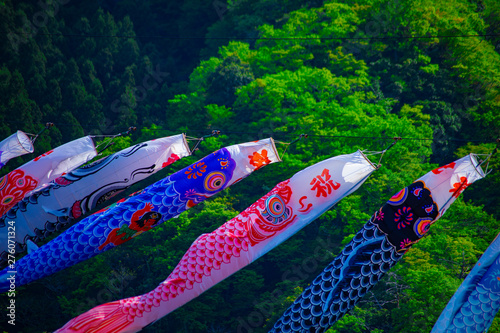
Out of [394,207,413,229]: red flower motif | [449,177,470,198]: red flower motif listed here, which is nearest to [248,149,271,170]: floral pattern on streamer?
[394,207,413,229]: red flower motif

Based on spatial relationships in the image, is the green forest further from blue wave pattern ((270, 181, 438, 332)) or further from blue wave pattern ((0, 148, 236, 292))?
blue wave pattern ((0, 148, 236, 292))

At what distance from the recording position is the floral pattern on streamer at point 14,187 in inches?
438

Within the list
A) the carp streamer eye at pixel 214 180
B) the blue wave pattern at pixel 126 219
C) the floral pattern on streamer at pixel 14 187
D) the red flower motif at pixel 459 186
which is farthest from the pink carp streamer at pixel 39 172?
the red flower motif at pixel 459 186

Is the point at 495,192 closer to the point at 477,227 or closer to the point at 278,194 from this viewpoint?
the point at 477,227

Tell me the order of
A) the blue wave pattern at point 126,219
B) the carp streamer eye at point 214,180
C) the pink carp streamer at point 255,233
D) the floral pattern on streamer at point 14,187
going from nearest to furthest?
the pink carp streamer at point 255,233
the blue wave pattern at point 126,219
the carp streamer eye at point 214,180
the floral pattern on streamer at point 14,187

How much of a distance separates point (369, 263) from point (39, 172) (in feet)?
24.6

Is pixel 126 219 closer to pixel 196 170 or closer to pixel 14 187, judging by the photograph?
pixel 196 170

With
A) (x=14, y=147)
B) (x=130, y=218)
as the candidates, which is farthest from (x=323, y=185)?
(x=14, y=147)

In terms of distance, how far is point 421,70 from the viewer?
26.0 meters

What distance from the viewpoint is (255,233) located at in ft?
31.0

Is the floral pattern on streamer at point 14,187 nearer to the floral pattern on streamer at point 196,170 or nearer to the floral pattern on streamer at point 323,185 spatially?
the floral pattern on streamer at point 196,170

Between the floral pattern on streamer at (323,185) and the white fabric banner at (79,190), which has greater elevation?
the white fabric banner at (79,190)

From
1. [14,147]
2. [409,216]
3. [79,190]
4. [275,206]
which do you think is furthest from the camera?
[14,147]

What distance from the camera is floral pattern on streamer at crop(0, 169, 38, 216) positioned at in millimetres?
11125
